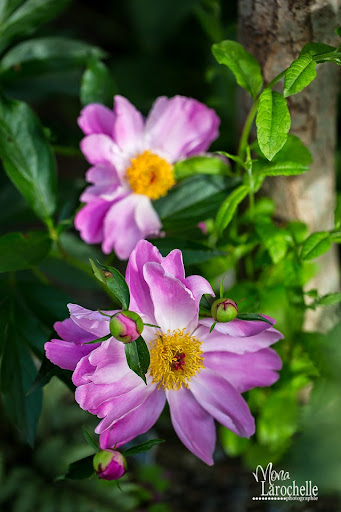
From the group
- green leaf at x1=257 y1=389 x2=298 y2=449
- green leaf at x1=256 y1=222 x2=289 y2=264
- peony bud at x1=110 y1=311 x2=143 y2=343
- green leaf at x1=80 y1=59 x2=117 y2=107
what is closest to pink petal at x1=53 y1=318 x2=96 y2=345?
peony bud at x1=110 y1=311 x2=143 y2=343

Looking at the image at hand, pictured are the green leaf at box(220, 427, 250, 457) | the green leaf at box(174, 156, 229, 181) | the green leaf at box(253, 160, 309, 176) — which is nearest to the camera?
the green leaf at box(253, 160, 309, 176)

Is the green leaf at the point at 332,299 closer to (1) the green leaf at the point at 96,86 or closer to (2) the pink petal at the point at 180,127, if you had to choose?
(2) the pink petal at the point at 180,127

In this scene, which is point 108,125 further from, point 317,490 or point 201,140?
point 317,490

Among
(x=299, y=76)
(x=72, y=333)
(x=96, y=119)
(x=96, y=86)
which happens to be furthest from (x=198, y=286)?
(x=96, y=86)

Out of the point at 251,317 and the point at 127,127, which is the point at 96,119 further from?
the point at 251,317

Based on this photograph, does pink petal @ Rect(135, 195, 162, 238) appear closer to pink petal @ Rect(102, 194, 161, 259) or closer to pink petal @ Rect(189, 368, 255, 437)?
pink petal @ Rect(102, 194, 161, 259)

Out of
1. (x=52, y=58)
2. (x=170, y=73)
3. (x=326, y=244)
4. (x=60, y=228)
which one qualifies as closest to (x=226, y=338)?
(x=326, y=244)

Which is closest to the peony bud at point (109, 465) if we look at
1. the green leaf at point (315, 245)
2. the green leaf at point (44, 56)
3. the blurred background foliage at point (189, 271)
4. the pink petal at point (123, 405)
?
the pink petal at point (123, 405)
